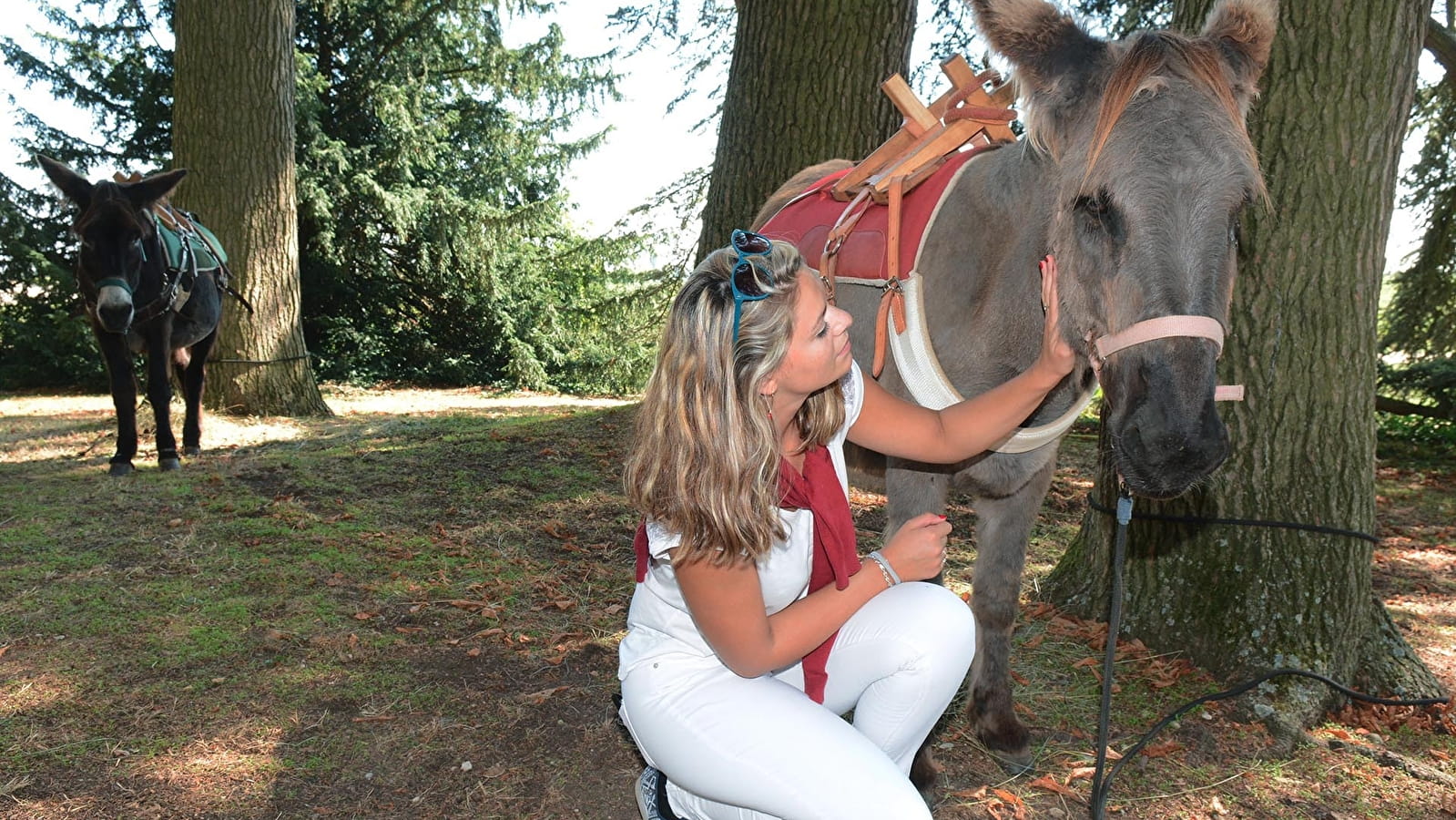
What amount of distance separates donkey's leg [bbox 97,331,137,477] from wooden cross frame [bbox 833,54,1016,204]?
5.36m

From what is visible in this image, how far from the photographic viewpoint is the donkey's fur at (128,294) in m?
5.57

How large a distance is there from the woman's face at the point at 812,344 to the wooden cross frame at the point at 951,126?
36.0 inches

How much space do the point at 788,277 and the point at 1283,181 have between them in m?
2.19

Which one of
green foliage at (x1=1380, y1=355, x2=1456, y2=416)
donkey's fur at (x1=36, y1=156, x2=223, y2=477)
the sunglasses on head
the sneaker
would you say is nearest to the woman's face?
the sunglasses on head

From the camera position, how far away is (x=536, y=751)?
2750 millimetres

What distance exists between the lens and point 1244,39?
2125mm

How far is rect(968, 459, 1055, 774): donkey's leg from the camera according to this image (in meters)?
2.80

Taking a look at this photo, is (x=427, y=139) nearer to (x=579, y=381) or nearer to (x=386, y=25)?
(x=386, y=25)

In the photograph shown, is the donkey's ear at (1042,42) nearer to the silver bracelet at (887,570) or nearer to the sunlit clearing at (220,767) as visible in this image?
the silver bracelet at (887,570)

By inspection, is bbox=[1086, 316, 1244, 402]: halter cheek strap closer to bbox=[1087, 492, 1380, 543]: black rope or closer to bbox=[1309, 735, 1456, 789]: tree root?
bbox=[1087, 492, 1380, 543]: black rope

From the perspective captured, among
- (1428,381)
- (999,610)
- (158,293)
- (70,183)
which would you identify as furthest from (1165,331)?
(1428,381)

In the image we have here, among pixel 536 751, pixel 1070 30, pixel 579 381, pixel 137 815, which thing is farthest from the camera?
pixel 579 381

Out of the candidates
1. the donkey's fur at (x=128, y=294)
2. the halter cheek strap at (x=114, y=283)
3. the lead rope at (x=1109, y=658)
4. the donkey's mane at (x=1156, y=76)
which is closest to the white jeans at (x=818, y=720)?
the lead rope at (x=1109, y=658)

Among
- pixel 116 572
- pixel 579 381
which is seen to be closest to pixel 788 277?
pixel 116 572
